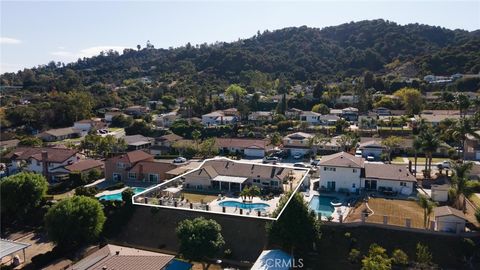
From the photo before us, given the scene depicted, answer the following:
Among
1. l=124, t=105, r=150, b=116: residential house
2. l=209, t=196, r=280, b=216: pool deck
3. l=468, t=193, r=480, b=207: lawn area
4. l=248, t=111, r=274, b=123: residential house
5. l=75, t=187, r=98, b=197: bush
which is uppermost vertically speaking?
l=124, t=105, r=150, b=116: residential house

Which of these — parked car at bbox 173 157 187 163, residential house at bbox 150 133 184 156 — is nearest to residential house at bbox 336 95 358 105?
residential house at bbox 150 133 184 156

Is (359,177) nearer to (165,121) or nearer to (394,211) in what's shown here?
(394,211)

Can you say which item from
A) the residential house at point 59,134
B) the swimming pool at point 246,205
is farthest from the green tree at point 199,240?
the residential house at point 59,134

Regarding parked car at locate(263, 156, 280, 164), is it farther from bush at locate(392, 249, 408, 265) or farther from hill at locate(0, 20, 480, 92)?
hill at locate(0, 20, 480, 92)

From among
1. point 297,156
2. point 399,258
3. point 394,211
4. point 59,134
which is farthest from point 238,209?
point 59,134

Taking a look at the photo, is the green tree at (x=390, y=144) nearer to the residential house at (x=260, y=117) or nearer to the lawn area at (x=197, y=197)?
the lawn area at (x=197, y=197)

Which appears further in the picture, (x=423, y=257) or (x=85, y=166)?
(x=85, y=166)
